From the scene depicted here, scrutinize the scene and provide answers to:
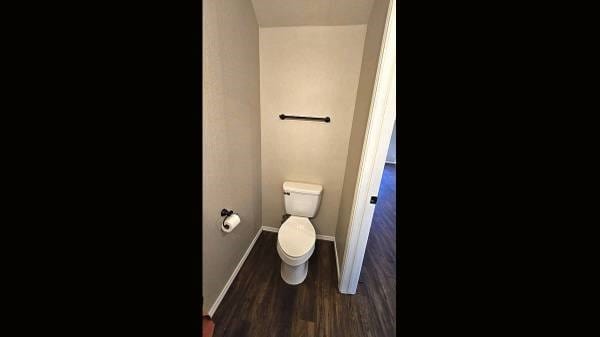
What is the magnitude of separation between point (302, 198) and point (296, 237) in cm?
39

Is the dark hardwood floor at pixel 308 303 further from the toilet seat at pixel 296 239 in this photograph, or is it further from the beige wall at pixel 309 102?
the beige wall at pixel 309 102

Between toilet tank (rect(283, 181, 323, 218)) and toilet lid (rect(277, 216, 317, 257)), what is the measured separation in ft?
0.36

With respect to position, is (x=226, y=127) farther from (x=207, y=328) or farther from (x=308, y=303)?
(x=308, y=303)

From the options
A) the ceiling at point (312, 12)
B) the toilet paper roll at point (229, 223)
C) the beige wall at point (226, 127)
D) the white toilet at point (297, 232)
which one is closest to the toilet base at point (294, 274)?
the white toilet at point (297, 232)

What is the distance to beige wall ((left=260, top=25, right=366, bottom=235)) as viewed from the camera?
1532 millimetres

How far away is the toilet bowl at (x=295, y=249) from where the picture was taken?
4.37 feet

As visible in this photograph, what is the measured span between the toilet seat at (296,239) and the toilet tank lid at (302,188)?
10.2 inches
